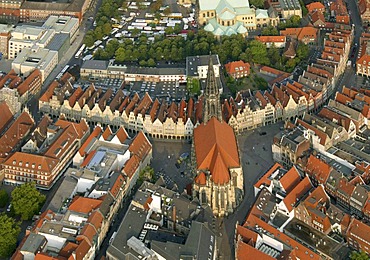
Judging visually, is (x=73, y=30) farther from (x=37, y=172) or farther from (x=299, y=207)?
(x=299, y=207)

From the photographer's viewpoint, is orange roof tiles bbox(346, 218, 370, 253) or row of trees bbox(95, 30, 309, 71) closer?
orange roof tiles bbox(346, 218, 370, 253)

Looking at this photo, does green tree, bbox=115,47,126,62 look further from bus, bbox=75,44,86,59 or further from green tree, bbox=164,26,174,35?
green tree, bbox=164,26,174,35

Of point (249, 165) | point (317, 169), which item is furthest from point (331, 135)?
point (249, 165)

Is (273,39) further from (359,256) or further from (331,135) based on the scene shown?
(359,256)

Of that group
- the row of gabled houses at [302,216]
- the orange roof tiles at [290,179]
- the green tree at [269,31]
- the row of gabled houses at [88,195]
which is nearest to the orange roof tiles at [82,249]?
the row of gabled houses at [88,195]

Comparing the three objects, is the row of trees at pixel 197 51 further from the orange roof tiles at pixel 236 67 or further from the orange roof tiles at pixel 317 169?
the orange roof tiles at pixel 317 169

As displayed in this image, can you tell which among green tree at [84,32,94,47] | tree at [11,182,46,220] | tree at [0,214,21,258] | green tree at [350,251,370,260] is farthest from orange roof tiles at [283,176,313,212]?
green tree at [84,32,94,47]

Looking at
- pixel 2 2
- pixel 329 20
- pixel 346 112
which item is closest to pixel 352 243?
pixel 346 112

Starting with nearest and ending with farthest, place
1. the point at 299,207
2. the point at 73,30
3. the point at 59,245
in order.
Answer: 1. the point at 59,245
2. the point at 299,207
3. the point at 73,30
